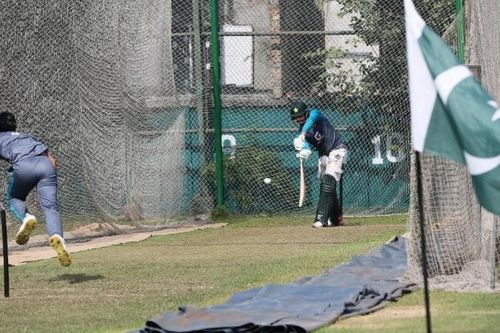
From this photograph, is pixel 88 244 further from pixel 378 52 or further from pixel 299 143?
pixel 378 52

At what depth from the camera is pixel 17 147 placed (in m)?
14.0

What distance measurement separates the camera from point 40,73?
59.9 feet

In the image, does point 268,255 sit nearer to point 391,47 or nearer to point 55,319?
point 55,319

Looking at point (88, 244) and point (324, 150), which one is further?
point (324, 150)

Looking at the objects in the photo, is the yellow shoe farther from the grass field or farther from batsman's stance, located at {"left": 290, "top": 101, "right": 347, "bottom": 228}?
batsman's stance, located at {"left": 290, "top": 101, "right": 347, "bottom": 228}

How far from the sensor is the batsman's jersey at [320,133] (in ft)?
64.0

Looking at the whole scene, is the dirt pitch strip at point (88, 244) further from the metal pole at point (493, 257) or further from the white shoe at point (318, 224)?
the metal pole at point (493, 257)

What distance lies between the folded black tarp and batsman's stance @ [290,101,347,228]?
569 centimetres

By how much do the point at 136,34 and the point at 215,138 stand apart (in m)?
2.29

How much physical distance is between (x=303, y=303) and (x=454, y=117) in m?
3.33

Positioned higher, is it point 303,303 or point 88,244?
point 303,303

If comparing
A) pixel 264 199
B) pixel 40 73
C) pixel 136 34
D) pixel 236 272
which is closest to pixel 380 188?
pixel 264 199

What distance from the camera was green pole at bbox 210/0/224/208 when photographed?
21438 mm

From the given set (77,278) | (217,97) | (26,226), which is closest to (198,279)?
(77,278)
